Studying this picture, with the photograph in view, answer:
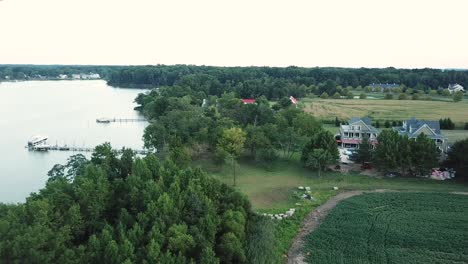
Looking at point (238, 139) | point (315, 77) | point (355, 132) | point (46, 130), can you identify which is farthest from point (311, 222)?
point (315, 77)

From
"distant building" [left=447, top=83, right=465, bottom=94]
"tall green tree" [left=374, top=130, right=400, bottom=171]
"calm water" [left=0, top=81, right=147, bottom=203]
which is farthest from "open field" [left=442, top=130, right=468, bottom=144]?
"distant building" [left=447, top=83, right=465, bottom=94]

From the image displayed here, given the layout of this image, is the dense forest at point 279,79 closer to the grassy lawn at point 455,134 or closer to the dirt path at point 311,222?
the grassy lawn at point 455,134

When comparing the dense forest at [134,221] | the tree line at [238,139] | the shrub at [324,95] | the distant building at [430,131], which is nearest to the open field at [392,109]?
the shrub at [324,95]

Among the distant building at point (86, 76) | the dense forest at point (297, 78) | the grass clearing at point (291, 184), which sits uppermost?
the dense forest at point (297, 78)

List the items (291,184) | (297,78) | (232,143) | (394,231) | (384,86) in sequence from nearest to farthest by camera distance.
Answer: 1. (394,231)
2. (291,184)
3. (232,143)
4. (384,86)
5. (297,78)

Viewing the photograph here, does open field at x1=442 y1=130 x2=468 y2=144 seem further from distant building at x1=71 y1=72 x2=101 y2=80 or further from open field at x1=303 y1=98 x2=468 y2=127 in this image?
distant building at x1=71 y1=72 x2=101 y2=80

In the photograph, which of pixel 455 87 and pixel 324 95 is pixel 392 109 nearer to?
pixel 324 95
